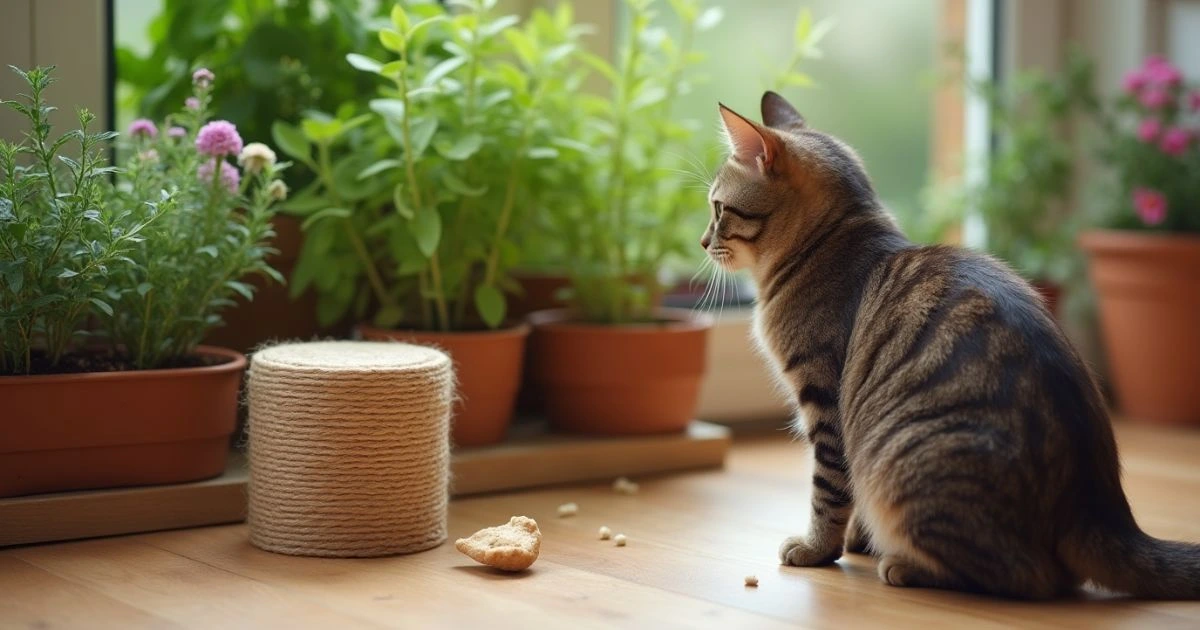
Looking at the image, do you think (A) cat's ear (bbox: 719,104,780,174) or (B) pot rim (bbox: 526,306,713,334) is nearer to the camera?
(A) cat's ear (bbox: 719,104,780,174)

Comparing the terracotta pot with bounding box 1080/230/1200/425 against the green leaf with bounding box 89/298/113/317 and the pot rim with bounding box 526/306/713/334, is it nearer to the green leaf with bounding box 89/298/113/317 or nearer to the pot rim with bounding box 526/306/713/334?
the pot rim with bounding box 526/306/713/334

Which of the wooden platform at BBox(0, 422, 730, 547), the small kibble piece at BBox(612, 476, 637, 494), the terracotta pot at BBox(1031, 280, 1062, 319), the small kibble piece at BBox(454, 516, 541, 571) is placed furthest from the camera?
the terracotta pot at BBox(1031, 280, 1062, 319)

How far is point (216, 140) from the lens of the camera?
2.02 m

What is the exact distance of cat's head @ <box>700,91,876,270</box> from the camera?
1946 millimetres

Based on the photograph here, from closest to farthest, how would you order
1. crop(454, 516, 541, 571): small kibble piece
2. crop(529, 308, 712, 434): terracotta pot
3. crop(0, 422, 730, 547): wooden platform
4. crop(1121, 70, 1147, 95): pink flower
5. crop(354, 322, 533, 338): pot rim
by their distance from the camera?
crop(454, 516, 541, 571): small kibble piece, crop(0, 422, 730, 547): wooden platform, crop(354, 322, 533, 338): pot rim, crop(529, 308, 712, 434): terracotta pot, crop(1121, 70, 1147, 95): pink flower

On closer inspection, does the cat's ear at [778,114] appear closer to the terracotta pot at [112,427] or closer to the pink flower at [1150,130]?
the terracotta pot at [112,427]

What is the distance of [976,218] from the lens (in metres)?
3.51

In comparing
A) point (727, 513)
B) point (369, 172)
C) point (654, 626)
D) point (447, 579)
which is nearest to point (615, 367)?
point (727, 513)

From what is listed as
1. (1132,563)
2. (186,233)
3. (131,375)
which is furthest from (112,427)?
(1132,563)

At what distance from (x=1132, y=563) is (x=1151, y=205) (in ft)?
5.41

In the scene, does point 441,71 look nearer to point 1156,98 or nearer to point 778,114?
point 778,114

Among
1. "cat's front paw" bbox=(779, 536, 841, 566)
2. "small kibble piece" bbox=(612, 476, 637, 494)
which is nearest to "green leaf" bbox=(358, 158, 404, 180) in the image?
"small kibble piece" bbox=(612, 476, 637, 494)

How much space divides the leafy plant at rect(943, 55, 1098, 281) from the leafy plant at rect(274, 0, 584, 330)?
1385mm

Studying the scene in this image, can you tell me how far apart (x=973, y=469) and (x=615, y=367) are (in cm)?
96
